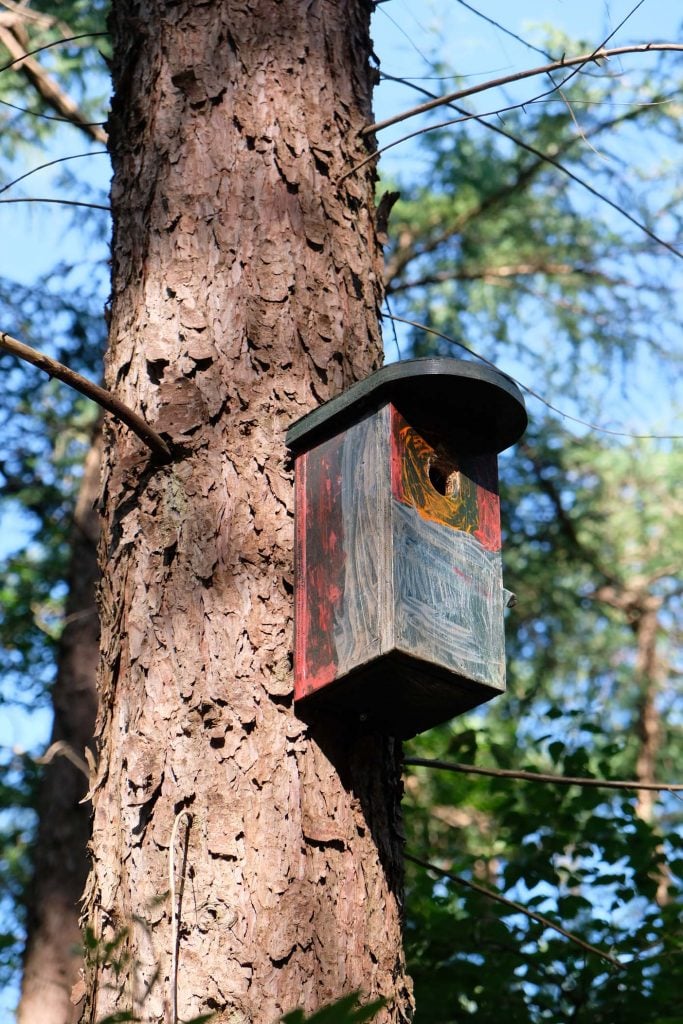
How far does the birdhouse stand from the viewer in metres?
2.16

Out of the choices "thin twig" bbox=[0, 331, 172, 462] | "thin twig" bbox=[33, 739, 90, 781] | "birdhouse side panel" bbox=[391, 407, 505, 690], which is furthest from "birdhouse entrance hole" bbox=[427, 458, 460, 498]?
"thin twig" bbox=[33, 739, 90, 781]

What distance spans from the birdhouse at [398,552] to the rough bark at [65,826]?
2.88 meters

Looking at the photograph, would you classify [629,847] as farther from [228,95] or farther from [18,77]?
[18,77]

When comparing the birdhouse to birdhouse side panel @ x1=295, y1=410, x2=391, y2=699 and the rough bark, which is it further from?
the rough bark

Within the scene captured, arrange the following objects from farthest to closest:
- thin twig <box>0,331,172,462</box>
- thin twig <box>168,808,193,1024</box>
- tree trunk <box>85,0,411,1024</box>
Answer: thin twig <box>0,331,172,462</box> < tree trunk <box>85,0,411,1024</box> < thin twig <box>168,808,193,1024</box>

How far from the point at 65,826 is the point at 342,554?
3.97 metres

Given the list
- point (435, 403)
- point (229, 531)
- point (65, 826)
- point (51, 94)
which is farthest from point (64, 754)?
point (435, 403)

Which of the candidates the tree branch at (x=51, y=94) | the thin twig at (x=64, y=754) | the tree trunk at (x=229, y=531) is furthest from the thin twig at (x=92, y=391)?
the tree branch at (x=51, y=94)

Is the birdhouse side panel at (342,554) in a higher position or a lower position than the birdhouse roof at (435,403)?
lower

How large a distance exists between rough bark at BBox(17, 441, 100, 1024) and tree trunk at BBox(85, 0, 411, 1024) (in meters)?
2.73

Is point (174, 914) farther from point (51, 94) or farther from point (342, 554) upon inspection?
point (51, 94)

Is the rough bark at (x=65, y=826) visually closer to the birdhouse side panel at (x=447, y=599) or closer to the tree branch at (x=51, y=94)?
the tree branch at (x=51, y=94)

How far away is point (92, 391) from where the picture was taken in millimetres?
2230

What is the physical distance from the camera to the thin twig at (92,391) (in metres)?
2.11
